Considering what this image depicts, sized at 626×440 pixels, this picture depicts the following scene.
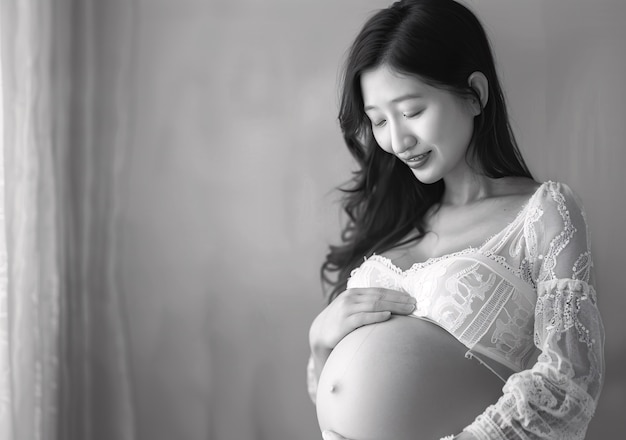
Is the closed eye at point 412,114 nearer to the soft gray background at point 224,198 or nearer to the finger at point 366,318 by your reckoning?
the finger at point 366,318

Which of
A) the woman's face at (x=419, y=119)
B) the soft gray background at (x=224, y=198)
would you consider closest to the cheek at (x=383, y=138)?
the woman's face at (x=419, y=119)

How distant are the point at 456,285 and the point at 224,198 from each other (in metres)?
0.81

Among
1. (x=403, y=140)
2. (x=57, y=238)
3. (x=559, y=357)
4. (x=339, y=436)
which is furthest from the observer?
→ (x=57, y=238)

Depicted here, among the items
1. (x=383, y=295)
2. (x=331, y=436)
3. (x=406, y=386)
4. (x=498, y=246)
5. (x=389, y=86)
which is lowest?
(x=331, y=436)

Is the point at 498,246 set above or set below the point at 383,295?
above

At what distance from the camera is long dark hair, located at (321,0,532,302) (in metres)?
1.38

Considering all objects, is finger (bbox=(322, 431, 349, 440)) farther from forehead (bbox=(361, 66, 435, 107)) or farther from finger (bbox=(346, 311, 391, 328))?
forehead (bbox=(361, 66, 435, 107))

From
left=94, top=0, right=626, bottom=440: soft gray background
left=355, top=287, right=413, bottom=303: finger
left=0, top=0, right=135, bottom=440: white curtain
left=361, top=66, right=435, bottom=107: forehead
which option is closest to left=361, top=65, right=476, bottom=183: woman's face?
left=361, top=66, right=435, bottom=107: forehead

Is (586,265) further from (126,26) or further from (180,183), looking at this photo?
(126,26)

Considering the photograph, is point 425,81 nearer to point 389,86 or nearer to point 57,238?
point 389,86

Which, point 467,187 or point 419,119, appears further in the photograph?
point 467,187

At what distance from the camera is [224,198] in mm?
1939

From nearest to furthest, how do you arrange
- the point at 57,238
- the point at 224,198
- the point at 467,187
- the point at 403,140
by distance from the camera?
the point at 403,140
the point at 467,187
the point at 57,238
the point at 224,198

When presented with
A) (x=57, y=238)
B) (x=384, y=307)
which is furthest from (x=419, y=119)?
(x=57, y=238)
